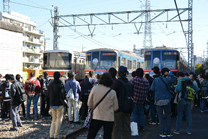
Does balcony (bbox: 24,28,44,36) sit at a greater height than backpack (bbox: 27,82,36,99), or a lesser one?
greater

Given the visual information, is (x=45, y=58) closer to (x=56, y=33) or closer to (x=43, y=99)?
(x=56, y=33)

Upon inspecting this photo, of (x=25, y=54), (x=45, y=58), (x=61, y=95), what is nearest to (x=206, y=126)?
(x=61, y=95)

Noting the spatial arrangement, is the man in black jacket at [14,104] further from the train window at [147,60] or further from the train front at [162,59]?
the train window at [147,60]

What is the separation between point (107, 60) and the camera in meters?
21.2

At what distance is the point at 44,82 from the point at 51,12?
1672cm

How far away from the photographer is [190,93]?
7320 millimetres

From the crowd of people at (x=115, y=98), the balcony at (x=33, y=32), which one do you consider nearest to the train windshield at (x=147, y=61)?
the crowd of people at (x=115, y=98)

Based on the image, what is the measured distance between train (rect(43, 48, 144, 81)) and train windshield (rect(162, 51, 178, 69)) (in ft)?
12.3

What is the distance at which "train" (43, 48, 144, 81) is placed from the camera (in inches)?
835

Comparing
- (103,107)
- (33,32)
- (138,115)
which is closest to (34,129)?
(138,115)

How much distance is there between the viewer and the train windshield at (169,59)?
63.8 ft

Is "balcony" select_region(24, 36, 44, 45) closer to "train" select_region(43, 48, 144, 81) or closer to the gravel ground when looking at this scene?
"train" select_region(43, 48, 144, 81)

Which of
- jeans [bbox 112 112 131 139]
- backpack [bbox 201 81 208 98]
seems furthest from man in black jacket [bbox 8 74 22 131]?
backpack [bbox 201 81 208 98]

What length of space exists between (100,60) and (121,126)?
622 inches
